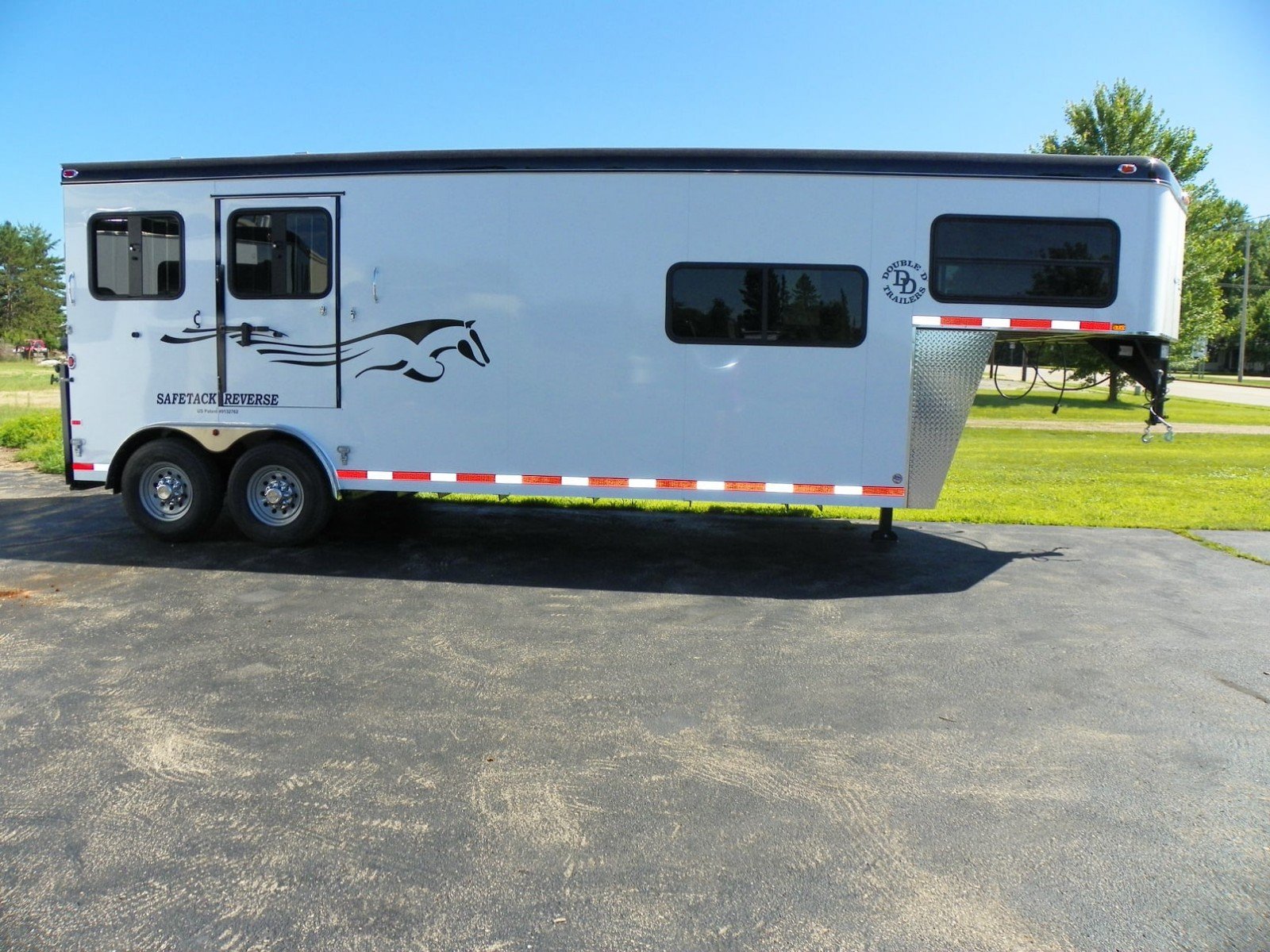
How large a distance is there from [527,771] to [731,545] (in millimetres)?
5001

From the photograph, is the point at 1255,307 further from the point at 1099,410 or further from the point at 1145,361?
the point at 1145,361

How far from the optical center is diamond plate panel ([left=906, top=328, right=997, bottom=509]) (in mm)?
7355

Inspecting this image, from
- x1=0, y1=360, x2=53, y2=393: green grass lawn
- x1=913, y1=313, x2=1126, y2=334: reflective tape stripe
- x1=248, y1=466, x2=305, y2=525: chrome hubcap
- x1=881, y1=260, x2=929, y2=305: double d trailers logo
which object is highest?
x1=881, y1=260, x2=929, y2=305: double d trailers logo

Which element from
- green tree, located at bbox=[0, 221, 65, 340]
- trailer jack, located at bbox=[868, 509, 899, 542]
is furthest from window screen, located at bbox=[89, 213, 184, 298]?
green tree, located at bbox=[0, 221, 65, 340]

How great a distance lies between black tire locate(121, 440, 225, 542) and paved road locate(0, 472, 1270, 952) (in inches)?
18.2

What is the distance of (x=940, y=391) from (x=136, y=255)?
6834 millimetres

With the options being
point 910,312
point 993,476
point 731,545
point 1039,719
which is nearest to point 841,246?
point 910,312

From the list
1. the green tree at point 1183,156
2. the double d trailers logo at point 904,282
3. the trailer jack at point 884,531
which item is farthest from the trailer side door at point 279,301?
the green tree at point 1183,156

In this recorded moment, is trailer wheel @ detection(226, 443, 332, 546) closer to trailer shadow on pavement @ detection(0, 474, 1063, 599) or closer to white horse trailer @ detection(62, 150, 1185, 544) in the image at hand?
white horse trailer @ detection(62, 150, 1185, 544)

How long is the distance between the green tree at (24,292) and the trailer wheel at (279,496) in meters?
91.6

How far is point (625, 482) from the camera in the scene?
766 centimetres

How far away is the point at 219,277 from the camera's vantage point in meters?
7.99

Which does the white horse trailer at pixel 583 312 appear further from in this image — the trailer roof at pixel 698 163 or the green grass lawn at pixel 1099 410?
the green grass lawn at pixel 1099 410

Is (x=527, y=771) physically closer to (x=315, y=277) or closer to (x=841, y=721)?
(x=841, y=721)
